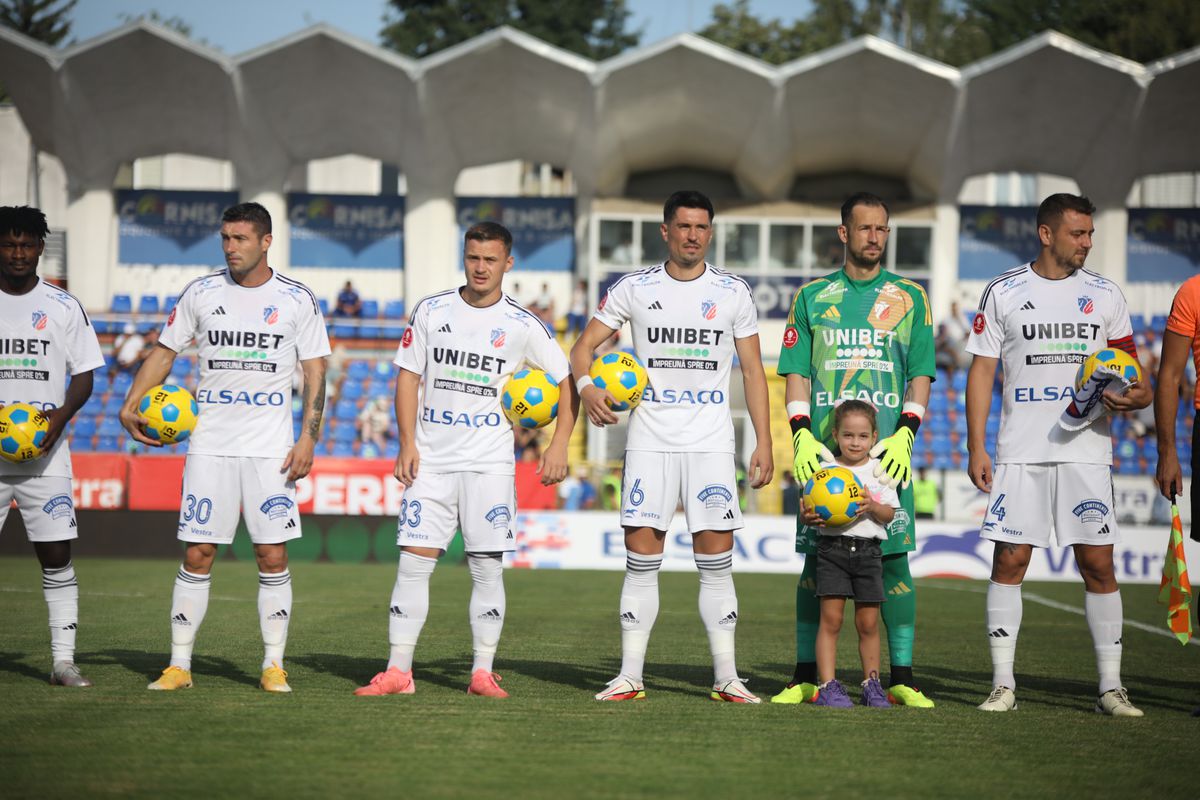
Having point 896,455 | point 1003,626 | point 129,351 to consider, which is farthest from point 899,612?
point 129,351

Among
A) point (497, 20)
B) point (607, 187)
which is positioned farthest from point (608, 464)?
point (497, 20)

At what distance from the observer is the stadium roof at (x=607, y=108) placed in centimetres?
2973

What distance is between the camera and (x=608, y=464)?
27.4 meters

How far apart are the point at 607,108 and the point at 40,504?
24.4 meters

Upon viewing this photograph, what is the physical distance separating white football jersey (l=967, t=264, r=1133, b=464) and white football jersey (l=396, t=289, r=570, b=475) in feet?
8.35

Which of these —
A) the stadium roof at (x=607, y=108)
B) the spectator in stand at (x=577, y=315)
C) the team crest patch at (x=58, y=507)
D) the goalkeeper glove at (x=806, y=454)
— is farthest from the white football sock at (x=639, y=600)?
the stadium roof at (x=607, y=108)

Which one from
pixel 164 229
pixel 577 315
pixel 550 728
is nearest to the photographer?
pixel 550 728

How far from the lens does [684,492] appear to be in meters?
7.52

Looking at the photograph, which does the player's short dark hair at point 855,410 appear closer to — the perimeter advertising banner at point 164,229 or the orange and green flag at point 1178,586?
the orange and green flag at point 1178,586

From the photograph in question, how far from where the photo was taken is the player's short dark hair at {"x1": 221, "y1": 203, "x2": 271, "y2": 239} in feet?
24.6

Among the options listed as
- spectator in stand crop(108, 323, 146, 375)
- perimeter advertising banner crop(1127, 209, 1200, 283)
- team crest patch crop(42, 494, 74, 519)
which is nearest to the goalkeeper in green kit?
team crest patch crop(42, 494, 74, 519)

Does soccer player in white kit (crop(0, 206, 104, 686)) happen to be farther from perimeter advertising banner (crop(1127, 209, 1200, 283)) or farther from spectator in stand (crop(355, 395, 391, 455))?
perimeter advertising banner (crop(1127, 209, 1200, 283))

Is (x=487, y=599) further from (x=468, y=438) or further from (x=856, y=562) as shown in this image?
(x=856, y=562)

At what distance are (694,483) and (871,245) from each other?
1.65m
